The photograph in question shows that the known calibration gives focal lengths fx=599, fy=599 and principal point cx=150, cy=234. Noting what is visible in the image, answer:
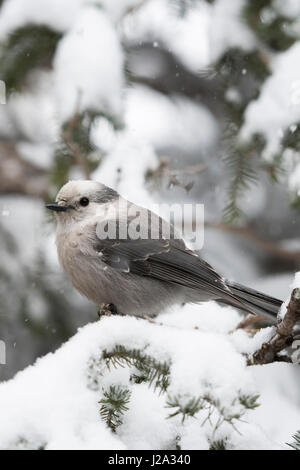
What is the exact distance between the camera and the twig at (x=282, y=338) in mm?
1949

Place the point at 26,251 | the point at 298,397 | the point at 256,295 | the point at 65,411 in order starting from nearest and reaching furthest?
the point at 65,411, the point at 256,295, the point at 298,397, the point at 26,251

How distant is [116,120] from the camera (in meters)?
3.53

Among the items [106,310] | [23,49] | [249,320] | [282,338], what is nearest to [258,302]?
[249,320]

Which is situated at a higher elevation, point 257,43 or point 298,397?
point 257,43

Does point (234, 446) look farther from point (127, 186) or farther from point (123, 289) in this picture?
point (127, 186)

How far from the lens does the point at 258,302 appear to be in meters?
3.08

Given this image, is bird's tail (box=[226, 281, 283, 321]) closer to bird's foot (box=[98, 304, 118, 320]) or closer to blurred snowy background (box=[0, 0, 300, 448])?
blurred snowy background (box=[0, 0, 300, 448])

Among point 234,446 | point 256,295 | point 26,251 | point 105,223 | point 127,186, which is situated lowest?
point 234,446

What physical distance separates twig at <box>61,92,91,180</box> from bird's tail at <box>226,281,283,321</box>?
47.9 inches

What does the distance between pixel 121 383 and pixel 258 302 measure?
1092mm

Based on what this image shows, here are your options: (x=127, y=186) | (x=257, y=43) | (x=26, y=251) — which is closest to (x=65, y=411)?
(x=127, y=186)

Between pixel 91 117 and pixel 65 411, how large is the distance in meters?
2.00

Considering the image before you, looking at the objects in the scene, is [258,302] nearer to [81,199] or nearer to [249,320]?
[249,320]

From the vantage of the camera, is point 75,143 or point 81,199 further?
point 75,143
